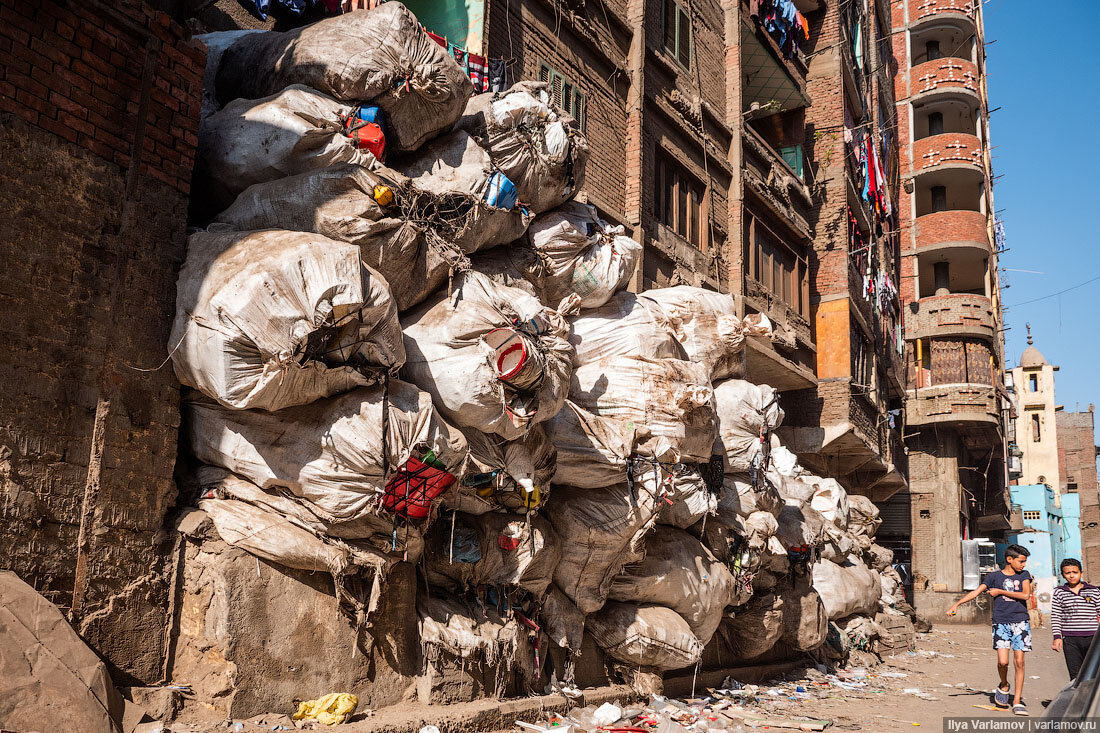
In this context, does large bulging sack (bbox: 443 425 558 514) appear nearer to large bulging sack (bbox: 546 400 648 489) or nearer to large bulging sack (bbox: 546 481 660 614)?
large bulging sack (bbox: 546 400 648 489)

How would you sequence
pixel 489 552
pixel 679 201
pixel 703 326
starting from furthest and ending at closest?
pixel 679 201
pixel 703 326
pixel 489 552

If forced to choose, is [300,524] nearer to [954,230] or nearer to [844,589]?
[844,589]

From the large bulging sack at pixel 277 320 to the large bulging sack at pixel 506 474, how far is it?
2.76 ft

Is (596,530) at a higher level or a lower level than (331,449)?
lower

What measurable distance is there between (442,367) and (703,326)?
3.23 metres

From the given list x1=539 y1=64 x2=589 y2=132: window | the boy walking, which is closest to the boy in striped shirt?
the boy walking

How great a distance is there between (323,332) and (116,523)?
3.99 feet

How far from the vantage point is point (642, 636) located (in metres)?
6.00

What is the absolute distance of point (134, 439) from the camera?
3.79 meters

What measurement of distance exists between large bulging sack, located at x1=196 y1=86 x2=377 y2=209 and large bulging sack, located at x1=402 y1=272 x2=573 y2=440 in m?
0.89

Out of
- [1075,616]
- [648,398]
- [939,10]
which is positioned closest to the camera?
[648,398]

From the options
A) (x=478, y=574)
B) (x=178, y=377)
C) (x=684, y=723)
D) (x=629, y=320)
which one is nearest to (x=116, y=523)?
(x=178, y=377)

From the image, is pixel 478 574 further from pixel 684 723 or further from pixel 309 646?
pixel 684 723

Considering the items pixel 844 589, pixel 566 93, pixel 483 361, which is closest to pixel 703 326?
pixel 483 361
